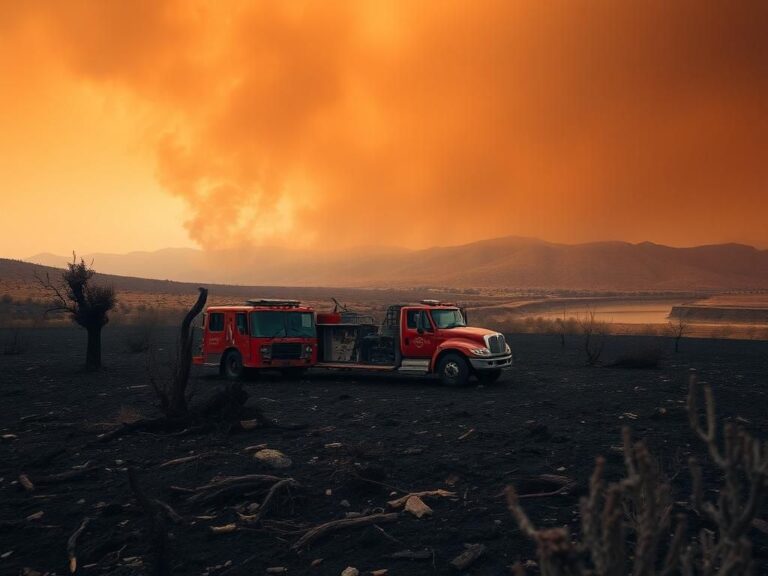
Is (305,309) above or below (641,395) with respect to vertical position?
above

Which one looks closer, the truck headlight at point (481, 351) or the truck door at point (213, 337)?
the truck headlight at point (481, 351)

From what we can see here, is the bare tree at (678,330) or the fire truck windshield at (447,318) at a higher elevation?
the fire truck windshield at (447,318)

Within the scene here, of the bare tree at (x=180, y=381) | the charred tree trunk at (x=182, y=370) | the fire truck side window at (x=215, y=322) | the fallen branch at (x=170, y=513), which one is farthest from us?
the fire truck side window at (x=215, y=322)

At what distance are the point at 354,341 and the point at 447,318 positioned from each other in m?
3.06

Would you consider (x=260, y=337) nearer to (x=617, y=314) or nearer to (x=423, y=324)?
(x=423, y=324)

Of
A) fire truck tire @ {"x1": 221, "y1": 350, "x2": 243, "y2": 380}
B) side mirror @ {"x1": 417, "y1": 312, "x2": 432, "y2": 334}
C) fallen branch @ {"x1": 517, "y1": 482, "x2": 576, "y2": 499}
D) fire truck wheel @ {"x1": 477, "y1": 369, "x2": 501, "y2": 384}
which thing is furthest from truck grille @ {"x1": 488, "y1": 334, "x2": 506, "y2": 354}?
fallen branch @ {"x1": 517, "y1": 482, "x2": 576, "y2": 499}

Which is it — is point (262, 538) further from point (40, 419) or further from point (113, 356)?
point (113, 356)

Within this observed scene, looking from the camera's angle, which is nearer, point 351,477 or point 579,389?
point 351,477

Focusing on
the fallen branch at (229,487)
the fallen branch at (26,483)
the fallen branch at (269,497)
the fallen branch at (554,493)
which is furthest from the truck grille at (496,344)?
the fallen branch at (26,483)

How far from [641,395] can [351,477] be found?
10.1 m

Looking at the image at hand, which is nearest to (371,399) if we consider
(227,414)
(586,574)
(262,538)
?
(227,414)

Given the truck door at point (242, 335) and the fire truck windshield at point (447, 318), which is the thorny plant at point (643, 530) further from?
the truck door at point (242, 335)

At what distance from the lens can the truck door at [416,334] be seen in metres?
17.7

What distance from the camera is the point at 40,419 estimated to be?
13.4m
